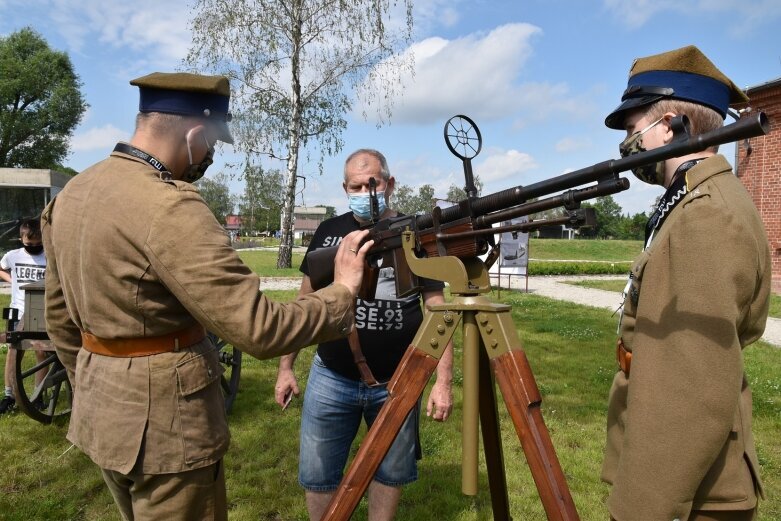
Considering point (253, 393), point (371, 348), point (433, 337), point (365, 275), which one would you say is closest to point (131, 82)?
point (365, 275)

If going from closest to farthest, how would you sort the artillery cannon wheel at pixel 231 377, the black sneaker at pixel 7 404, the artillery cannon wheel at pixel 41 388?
the artillery cannon wheel at pixel 41 388 → the black sneaker at pixel 7 404 → the artillery cannon wheel at pixel 231 377

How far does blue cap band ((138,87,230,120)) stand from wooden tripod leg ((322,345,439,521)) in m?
1.25

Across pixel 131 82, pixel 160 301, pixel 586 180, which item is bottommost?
pixel 160 301

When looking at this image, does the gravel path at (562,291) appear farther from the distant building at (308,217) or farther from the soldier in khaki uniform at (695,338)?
the distant building at (308,217)

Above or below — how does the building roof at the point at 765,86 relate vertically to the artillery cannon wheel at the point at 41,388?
above

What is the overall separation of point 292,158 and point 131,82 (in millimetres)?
20901

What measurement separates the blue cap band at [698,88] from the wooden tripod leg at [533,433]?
1.06 meters

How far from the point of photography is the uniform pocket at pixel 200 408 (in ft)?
6.74

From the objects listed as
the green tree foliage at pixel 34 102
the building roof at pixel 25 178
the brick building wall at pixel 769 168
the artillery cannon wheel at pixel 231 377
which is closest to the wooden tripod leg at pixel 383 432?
the artillery cannon wheel at pixel 231 377

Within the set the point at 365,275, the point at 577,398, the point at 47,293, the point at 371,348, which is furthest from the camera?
the point at 577,398

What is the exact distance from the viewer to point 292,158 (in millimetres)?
22578

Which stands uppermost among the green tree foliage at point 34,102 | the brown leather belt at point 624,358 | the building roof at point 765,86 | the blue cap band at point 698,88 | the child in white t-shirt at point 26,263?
the green tree foliage at point 34,102

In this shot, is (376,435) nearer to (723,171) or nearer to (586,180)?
(586,180)

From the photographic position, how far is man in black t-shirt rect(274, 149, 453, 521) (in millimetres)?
3025
